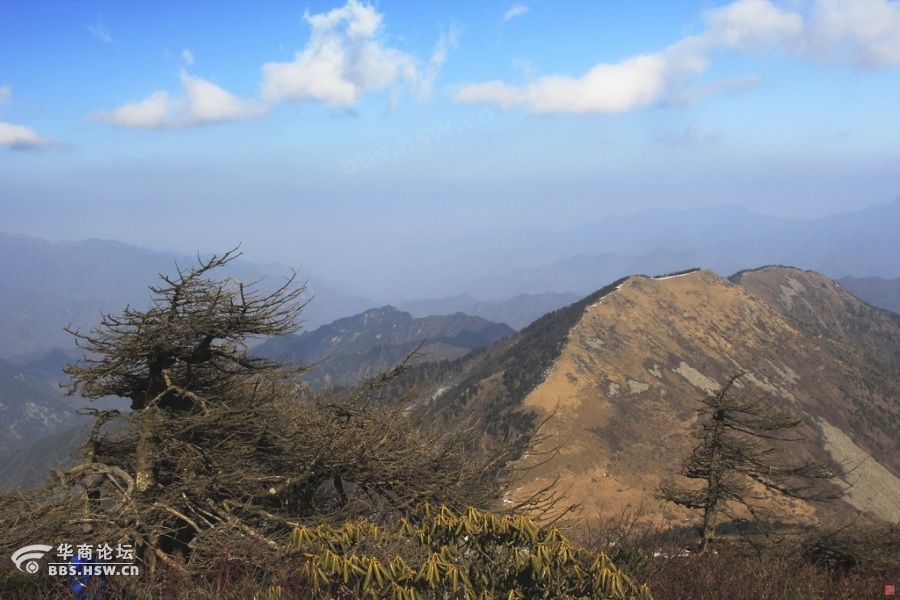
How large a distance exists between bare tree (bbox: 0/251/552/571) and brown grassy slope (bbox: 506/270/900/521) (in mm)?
37794

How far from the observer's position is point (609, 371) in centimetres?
6975

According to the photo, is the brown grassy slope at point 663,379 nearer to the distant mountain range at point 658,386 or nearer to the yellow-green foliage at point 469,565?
the distant mountain range at point 658,386

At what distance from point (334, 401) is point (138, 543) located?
482 cm

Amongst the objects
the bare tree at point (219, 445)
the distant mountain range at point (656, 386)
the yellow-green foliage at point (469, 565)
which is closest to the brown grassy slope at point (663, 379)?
the distant mountain range at point (656, 386)

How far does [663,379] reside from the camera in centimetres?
7081

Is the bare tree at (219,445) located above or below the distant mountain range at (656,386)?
above

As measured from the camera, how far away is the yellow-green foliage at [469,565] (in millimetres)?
5453

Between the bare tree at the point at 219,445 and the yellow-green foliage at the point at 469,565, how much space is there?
3.65m

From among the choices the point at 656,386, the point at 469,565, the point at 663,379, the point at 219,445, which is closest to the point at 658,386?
the point at 656,386

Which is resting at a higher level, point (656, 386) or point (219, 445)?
point (219, 445)

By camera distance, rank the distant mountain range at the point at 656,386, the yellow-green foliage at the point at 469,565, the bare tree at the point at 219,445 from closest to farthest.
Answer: the yellow-green foliage at the point at 469,565 < the bare tree at the point at 219,445 < the distant mountain range at the point at 656,386

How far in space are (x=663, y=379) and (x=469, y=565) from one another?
69544 mm

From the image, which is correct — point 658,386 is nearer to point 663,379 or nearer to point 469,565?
point 663,379

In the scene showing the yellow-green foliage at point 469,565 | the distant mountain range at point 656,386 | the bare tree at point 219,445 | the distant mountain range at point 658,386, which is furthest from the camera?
the distant mountain range at point 658,386
